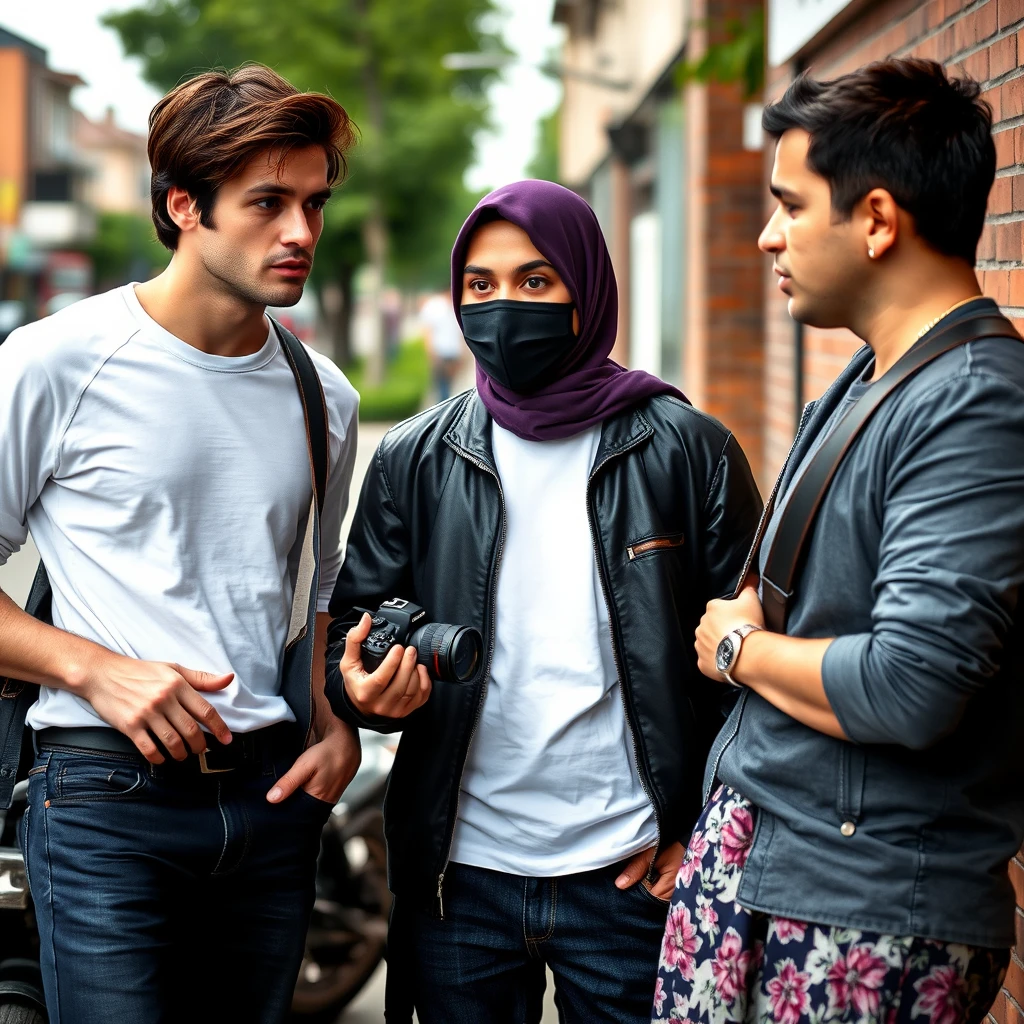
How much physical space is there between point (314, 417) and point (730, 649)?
1110mm

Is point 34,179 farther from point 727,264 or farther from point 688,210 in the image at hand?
point 727,264

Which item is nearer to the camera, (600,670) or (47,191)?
(600,670)

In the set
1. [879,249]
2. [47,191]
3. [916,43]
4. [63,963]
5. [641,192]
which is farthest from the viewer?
[47,191]

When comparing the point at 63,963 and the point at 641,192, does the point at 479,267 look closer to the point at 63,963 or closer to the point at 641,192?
the point at 63,963

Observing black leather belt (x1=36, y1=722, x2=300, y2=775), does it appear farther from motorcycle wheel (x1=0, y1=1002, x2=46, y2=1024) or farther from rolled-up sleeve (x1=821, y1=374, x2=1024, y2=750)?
rolled-up sleeve (x1=821, y1=374, x2=1024, y2=750)

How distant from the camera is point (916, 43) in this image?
3758 mm

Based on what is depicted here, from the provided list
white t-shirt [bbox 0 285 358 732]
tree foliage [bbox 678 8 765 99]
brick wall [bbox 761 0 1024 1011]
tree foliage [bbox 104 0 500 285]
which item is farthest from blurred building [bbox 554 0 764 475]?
tree foliage [bbox 104 0 500 285]

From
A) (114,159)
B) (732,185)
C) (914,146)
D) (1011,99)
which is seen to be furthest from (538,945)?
(114,159)

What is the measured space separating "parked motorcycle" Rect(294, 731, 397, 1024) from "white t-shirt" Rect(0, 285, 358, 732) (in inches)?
66.7

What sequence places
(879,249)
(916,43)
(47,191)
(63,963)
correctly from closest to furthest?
1. (879,249)
2. (63,963)
3. (916,43)
4. (47,191)

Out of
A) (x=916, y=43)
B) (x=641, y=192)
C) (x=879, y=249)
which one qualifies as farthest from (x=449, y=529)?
(x=641, y=192)

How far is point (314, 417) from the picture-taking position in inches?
108

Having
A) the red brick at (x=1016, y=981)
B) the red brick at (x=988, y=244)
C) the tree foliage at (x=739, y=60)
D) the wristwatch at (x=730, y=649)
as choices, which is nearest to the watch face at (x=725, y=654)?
the wristwatch at (x=730, y=649)

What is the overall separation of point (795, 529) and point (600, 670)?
61 centimetres
